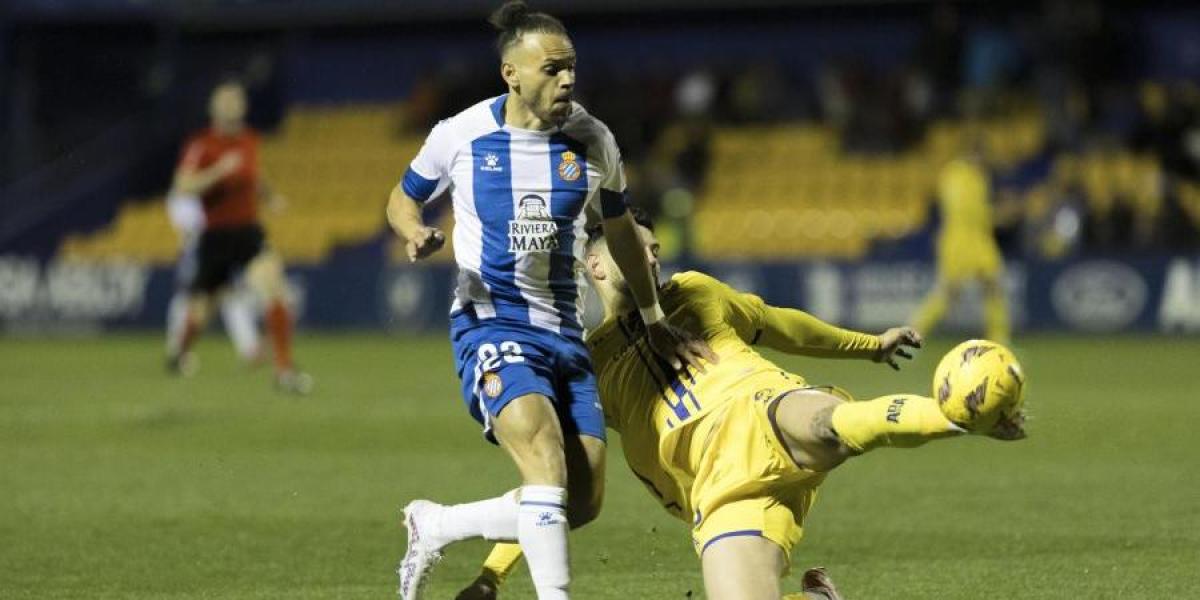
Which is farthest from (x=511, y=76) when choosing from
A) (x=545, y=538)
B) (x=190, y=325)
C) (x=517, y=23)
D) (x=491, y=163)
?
(x=190, y=325)

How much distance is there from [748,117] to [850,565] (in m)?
20.8

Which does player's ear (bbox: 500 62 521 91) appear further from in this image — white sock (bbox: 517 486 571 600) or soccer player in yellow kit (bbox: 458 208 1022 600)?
white sock (bbox: 517 486 571 600)

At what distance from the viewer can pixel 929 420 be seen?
517 centimetres

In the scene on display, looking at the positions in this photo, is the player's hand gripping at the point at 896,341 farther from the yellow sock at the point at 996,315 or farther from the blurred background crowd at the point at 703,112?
the blurred background crowd at the point at 703,112

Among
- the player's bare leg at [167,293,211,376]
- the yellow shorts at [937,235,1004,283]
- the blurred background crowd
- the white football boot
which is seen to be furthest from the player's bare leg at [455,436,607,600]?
the blurred background crowd

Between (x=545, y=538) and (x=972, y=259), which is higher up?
(x=972, y=259)

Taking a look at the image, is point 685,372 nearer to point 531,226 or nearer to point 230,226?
point 531,226

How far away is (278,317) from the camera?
16.1 metres

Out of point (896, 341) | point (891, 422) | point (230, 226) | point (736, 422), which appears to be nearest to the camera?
point (891, 422)

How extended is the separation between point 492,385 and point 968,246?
583 inches

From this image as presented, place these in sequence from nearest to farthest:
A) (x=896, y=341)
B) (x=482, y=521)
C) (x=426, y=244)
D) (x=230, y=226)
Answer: (x=426, y=244) → (x=482, y=521) → (x=896, y=341) → (x=230, y=226)

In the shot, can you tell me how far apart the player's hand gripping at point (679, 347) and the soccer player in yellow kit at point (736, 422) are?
44 millimetres

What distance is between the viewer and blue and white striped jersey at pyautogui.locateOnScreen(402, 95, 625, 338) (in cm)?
657

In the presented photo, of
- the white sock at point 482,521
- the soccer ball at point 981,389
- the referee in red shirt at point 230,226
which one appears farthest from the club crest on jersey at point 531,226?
the referee in red shirt at point 230,226
